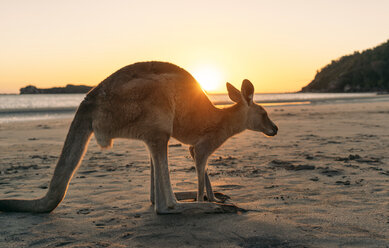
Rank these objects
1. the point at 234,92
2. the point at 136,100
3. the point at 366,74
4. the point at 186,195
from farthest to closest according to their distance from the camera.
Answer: the point at 366,74
the point at 234,92
the point at 186,195
the point at 136,100

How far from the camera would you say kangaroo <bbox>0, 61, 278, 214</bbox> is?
285cm

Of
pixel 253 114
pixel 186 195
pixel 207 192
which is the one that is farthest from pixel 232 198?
pixel 253 114

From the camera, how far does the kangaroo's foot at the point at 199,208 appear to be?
119 inches

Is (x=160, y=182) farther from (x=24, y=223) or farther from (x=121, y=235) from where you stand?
(x=24, y=223)

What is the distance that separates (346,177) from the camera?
4.34 meters

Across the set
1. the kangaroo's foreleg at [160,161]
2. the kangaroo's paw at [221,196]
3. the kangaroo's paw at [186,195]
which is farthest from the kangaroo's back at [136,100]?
the kangaroo's paw at [221,196]

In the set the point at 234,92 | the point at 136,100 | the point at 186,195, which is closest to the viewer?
the point at 136,100

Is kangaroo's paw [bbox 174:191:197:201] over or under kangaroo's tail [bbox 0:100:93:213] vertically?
under

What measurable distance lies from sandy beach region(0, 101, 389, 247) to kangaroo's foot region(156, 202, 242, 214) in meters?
0.06

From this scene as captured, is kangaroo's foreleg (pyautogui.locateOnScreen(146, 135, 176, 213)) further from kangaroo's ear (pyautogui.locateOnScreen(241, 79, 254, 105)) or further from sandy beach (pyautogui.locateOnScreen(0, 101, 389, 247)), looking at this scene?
kangaroo's ear (pyautogui.locateOnScreen(241, 79, 254, 105))

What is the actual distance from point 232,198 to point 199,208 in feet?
2.21

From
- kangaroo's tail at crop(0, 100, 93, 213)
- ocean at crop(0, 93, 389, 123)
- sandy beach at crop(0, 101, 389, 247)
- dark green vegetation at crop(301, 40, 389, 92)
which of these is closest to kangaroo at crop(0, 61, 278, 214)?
kangaroo's tail at crop(0, 100, 93, 213)

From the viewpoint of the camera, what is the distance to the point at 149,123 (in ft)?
9.38

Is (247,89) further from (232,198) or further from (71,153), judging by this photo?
(71,153)
